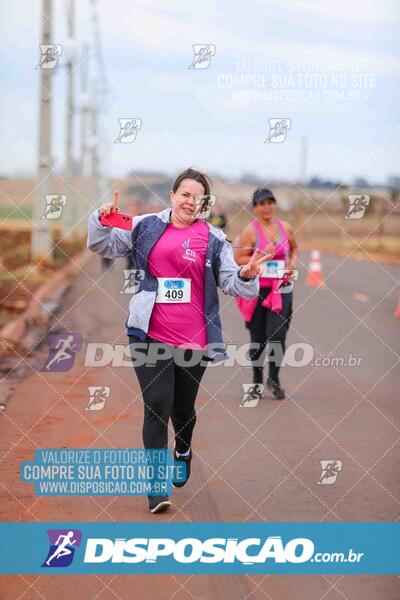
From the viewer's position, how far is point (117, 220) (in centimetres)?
750

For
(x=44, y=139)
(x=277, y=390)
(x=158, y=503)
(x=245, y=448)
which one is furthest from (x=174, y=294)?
(x=44, y=139)

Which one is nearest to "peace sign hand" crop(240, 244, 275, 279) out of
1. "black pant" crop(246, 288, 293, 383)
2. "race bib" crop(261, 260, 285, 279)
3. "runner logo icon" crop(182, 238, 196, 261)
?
"runner logo icon" crop(182, 238, 196, 261)

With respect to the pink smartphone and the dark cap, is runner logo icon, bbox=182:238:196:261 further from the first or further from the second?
the dark cap

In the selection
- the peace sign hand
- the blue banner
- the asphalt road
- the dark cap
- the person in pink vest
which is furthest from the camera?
the person in pink vest

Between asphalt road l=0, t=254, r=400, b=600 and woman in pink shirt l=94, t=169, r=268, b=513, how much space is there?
719 mm

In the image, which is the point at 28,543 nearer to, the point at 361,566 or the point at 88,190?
the point at 361,566

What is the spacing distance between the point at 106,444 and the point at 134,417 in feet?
4.14

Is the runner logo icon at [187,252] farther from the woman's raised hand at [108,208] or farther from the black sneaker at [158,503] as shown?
the black sneaker at [158,503]

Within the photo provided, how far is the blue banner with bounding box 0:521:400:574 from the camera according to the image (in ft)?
21.4

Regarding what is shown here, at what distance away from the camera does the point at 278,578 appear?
637 centimetres

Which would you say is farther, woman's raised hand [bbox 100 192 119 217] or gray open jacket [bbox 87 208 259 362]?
gray open jacket [bbox 87 208 259 362]

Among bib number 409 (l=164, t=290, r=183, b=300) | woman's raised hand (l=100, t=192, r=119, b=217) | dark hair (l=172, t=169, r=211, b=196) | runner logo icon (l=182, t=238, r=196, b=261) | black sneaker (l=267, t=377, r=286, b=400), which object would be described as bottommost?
black sneaker (l=267, t=377, r=286, b=400)

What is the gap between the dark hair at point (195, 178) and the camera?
762 cm

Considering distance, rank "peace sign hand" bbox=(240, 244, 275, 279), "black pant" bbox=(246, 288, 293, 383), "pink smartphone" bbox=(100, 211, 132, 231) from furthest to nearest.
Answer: "black pant" bbox=(246, 288, 293, 383), "pink smartphone" bbox=(100, 211, 132, 231), "peace sign hand" bbox=(240, 244, 275, 279)
